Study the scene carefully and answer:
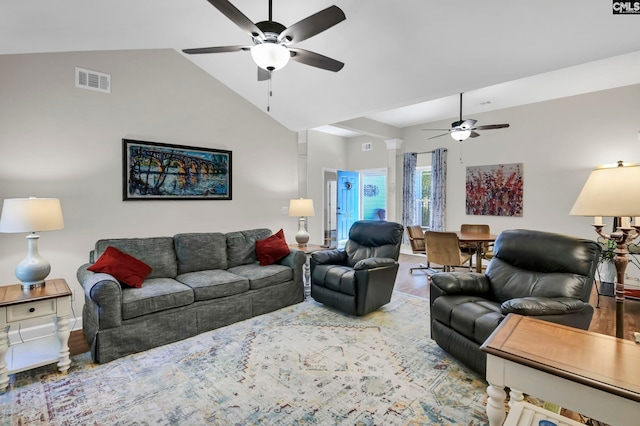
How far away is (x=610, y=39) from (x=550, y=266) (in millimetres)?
1923

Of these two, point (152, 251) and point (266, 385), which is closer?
point (266, 385)

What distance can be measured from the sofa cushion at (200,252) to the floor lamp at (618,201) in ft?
11.0

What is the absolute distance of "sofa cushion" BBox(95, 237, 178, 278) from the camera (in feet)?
10.4

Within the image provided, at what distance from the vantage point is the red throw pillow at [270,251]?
3.93 meters

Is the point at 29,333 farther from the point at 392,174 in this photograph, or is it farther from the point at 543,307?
the point at 392,174

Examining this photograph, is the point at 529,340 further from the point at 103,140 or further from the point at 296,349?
the point at 103,140

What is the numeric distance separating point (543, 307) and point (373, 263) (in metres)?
1.62

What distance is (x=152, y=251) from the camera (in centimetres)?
335

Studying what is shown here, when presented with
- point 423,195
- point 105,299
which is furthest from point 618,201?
point 423,195

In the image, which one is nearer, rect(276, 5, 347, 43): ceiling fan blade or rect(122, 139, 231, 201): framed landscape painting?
rect(276, 5, 347, 43): ceiling fan blade

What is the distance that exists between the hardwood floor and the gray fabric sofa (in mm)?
162

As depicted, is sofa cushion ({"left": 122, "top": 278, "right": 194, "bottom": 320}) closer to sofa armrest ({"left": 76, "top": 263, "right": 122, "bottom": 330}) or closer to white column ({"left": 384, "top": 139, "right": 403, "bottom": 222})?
sofa armrest ({"left": 76, "top": 263, "right": 122, "bottom": 330})

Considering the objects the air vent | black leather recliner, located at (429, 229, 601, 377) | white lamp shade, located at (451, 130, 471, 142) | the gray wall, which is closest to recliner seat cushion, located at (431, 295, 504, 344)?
black leather recliner, located at (429, 229, 601, 377)

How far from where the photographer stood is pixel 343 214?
776 cm
